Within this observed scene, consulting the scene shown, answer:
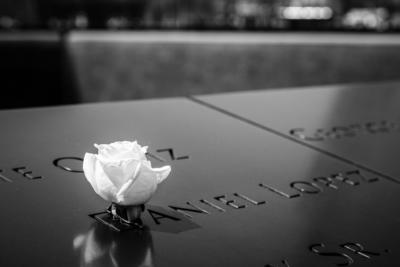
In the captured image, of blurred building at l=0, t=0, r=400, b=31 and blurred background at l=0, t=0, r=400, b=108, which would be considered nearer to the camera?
blurred background at l=0, t=0, r=400, b=108

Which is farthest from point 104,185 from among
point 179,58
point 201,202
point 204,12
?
point 204,12

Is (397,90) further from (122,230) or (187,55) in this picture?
(122,230)

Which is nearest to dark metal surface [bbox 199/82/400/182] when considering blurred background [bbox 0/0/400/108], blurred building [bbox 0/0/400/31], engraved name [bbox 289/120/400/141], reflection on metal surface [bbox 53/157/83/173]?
engraved name [bbox 289/120/400/141]

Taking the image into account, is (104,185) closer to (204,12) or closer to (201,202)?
(201,202)

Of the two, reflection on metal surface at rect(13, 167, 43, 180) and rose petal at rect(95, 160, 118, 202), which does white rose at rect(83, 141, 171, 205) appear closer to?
rose petal at rect(95, 160, 118, 202)

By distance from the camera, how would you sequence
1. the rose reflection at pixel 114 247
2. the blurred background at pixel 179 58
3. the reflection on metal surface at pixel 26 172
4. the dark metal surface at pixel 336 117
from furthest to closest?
the blurred background at pixel 179 58
the dark metal surface at pixel 336 117
the reflection on metal surface at pixel 26 172
the rose reflection at pixel 114 247

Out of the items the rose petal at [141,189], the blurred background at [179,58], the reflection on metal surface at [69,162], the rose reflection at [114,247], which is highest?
the rose petal at [141,189]

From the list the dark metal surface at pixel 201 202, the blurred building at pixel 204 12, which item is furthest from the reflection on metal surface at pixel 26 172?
the blurred building at pixel 204 12

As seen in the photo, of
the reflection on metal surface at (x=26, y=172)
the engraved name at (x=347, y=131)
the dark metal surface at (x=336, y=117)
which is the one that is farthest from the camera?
the engraved name at (x=347, y=131)

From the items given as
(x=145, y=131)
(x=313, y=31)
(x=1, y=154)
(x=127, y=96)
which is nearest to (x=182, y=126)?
(x=145, y=131)

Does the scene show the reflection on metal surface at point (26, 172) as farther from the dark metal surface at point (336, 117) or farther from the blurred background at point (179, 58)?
the blurred background at point (179, 58)
